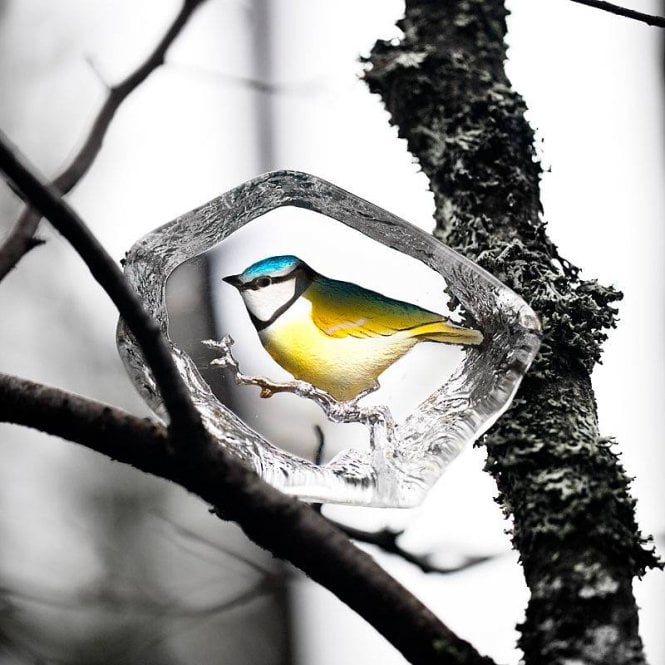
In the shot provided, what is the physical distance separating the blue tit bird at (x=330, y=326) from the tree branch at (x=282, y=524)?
0.32ft

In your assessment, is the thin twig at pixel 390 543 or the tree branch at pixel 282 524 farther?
the thin twig at pixel 390 543

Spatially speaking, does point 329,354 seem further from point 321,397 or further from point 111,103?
point 111,103

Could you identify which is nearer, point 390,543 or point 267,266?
point 267,266

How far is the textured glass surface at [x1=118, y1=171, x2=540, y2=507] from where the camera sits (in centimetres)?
43

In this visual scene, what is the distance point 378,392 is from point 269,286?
0.31 feet

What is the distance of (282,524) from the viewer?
1.25 feet

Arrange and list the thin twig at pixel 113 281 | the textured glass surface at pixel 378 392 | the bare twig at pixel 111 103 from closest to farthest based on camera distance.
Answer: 1. the thin twig at pixel 113 281
2. the textured glass surface at pixel 378 392
3. the bare twig at pixel 111 103

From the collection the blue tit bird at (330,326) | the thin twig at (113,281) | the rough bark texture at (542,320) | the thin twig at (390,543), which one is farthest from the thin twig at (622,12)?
the thin twig at (390,543)

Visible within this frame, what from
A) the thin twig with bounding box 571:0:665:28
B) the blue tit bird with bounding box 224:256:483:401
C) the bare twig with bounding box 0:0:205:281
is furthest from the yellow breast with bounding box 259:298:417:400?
the bare twig with bounding box 0:0:205:281

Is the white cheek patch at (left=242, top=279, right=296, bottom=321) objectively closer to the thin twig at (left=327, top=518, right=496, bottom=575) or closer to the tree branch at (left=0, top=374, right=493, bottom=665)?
the tree branch at (left=0, top=374, right=493, bottom=665)

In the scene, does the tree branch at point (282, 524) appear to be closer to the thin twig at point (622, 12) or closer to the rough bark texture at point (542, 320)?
the rough bark texture at point (542, 320)

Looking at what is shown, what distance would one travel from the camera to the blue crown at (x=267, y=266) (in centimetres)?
47

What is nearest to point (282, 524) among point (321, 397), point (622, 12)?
point (321, 397)

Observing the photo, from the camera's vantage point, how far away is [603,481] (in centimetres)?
47
